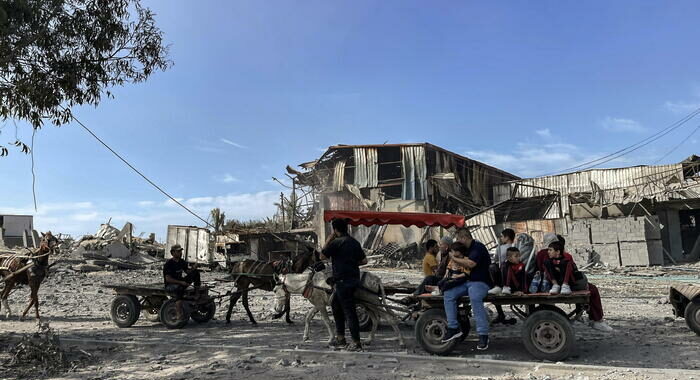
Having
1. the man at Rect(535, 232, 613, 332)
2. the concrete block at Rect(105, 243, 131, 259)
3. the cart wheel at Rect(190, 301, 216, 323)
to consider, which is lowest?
the cart wheel at Rect(190, 301, 216, 323)

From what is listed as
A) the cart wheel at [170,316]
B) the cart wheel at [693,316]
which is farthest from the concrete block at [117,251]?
the cart wheel at [693,316]

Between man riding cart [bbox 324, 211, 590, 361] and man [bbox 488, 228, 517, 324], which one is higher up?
man [bbox 488, 228, 517, 324]

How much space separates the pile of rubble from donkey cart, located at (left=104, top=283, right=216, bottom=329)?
17142 millimetres

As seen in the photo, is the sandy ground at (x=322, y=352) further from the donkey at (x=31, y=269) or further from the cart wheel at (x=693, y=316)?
the donkey at (x=31, y=269)

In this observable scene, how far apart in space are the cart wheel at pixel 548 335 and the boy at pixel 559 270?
38 cm

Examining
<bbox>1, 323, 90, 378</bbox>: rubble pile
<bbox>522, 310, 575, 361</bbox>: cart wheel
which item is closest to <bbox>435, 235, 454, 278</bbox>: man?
<bbox>522, 310, 575, 361</bbox>: cart wheel

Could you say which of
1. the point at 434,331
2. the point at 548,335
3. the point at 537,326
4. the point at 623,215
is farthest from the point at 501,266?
the point at 623,215

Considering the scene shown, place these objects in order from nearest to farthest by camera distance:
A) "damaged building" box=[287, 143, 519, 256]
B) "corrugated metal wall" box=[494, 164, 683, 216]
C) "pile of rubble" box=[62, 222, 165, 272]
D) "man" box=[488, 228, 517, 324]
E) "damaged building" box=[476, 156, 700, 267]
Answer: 1. "man" box=[488, 228, 517, 324]
2. "damaged building" box=[476, 156, 700, 267]
3. "pile of rubble" box=[62, 222, 165, 272]
4. "corrugated metal wall" box=[494, 164, 683, 216]
5. "damaged building" box=[287, 143, 519, 256]

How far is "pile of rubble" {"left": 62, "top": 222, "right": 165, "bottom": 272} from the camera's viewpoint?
Result: 2619 centimetres

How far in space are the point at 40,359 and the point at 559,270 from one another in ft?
25.0

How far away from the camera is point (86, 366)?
7.04 m

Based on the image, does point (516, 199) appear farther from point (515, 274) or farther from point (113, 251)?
point (515, 274)

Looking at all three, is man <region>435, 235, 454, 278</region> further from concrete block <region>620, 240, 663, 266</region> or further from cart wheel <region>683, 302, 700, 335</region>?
concrete block <region>620, 240, 663, 266</region>

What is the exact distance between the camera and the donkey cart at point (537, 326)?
661 cm
